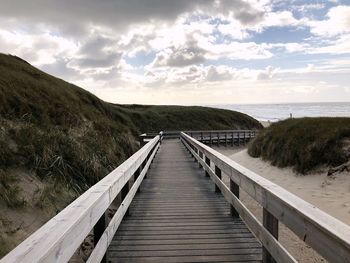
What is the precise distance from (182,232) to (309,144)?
9007 millimetres

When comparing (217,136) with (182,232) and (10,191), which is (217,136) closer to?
(10,191)

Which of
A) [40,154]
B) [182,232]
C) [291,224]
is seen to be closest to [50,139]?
[40,154]

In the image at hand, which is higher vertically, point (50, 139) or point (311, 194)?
point (50, 139)

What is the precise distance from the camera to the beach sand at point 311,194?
6.73 meters

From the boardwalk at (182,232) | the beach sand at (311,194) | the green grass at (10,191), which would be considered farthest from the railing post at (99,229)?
the beach sand at (311,194)

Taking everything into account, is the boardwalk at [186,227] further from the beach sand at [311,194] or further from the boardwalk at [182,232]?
the beach sand at [311,194]

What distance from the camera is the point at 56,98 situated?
15805 millimetres

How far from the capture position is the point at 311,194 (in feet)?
33.8

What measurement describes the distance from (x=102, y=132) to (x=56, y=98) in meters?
3.21

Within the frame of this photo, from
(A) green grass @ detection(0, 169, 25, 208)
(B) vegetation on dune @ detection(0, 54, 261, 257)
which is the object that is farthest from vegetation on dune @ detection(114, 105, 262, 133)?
(A) green grass @ detection(0, 169, 25, 208)

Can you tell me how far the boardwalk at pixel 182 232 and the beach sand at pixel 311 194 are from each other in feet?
5.31

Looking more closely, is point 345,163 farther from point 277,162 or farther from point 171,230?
point 171,230

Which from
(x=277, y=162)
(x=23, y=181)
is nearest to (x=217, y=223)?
(x=23, y=181)

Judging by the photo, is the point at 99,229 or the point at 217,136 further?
the point at 217,136
